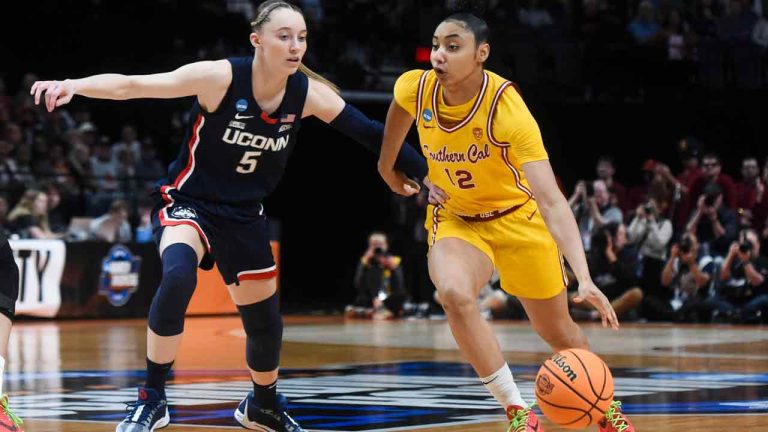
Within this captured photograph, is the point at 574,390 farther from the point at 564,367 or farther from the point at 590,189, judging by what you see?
the point at 590,189

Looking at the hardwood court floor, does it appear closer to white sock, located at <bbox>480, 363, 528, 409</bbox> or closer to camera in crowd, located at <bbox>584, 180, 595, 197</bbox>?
white sock, located at <bbox>480, 363, 528, 409</bbox>

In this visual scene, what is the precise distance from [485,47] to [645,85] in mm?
15430

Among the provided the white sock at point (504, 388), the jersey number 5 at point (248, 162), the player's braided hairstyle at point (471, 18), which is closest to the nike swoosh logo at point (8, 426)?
the jersey number 5 at point (248, 162)

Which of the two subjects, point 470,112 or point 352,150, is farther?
point 352,150

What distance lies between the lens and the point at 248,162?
7.07 metres

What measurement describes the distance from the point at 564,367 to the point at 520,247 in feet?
2.48

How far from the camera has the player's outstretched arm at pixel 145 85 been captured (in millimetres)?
6227

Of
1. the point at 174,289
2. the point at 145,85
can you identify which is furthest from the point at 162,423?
the point at 145,85

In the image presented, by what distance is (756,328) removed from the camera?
16.7 meters

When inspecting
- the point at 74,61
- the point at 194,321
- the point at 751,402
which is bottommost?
the point at 194,321

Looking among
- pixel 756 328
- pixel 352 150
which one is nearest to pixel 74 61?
pixel 352 150

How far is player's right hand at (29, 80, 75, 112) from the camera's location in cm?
613

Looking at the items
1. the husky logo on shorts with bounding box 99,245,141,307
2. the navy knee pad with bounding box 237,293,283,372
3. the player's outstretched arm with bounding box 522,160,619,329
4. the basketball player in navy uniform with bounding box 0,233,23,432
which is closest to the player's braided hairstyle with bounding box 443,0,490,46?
the player's outstretched arm with bounding box 522,160,619,329

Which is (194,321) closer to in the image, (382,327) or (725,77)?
(382,327)
